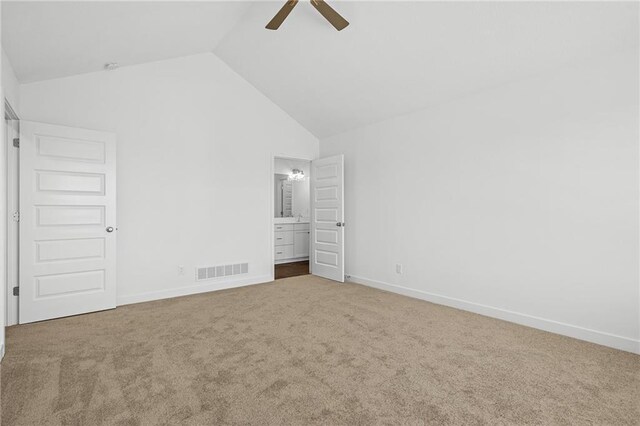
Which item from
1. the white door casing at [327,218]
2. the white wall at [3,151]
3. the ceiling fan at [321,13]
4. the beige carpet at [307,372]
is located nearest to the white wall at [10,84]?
the white wall at [3,151]

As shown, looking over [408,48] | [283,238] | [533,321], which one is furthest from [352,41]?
[283,238]

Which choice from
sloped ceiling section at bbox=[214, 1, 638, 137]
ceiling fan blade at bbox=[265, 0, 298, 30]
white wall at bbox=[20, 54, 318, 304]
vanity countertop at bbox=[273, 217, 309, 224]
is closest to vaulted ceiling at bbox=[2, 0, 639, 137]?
sloped ceiling section at bbox=[214, 1, 638, 137]

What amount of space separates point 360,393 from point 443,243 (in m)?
2.45

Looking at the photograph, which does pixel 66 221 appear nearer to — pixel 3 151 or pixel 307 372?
pixel 3 151

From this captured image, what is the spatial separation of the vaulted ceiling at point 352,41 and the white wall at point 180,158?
27 cm

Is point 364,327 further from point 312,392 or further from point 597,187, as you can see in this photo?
point 597,187

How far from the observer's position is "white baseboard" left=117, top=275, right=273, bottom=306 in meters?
3.95

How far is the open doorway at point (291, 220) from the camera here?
6598mm

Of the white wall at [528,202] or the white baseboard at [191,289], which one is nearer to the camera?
the white wall at [528,202]

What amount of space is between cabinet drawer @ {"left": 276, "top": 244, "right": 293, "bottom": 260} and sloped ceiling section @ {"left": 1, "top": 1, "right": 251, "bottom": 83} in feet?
13.6

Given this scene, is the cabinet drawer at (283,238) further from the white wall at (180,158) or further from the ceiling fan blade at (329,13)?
the ceiling fan blade at (329,13)

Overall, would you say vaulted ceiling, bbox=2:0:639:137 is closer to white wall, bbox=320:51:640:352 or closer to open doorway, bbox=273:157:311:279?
white wall, bbox=320:51:640:352

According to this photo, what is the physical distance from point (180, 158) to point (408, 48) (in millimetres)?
3168

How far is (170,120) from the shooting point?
4285 mm
